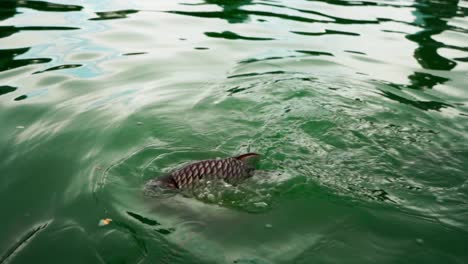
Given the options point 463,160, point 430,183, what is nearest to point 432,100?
point 463,160

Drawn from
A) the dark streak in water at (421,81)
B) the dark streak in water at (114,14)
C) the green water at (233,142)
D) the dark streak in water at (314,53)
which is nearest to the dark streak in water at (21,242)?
the green water at (233,142)

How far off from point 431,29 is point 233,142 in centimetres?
801

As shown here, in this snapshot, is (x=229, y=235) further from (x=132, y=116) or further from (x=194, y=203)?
(x=132, y=116)

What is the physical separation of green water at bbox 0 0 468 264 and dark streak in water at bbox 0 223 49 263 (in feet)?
0.05

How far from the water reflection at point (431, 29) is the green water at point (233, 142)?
0.10 metres

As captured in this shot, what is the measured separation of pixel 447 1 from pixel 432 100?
928 centimetres

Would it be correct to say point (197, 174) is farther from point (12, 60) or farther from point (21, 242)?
point (12, 60)

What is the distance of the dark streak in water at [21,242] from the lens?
2959mm

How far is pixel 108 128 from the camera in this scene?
4926 millimetres

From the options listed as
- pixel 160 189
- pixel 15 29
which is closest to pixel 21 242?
pixel 160 189

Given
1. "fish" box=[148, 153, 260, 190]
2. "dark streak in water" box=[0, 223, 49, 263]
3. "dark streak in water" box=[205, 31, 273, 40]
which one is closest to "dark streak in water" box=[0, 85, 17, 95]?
"dark streak in water" box=[0, 223, 49, 263]

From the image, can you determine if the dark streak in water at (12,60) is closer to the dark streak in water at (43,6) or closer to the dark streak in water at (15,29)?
the dark streak in water at (15,29)

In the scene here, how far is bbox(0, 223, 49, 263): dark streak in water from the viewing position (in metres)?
2.96

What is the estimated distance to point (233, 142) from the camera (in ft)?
15.5
